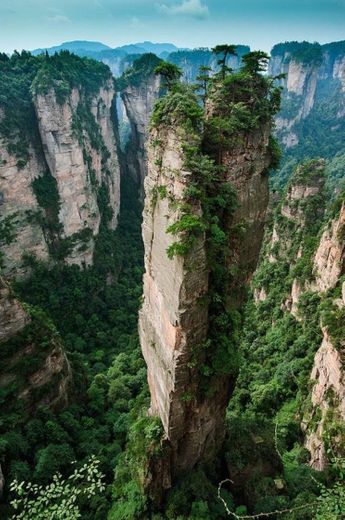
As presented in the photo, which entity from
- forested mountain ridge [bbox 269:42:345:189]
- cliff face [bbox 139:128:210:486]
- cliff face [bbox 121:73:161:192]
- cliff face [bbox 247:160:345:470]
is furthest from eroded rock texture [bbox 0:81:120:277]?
forested mountain ridge [bbox 269:42:345:189]

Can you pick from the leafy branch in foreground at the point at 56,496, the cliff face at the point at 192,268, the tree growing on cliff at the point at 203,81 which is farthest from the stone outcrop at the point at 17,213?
the leafy branch in foreground at the point at 56,496

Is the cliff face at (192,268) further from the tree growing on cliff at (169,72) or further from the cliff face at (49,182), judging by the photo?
the cliff face at (49,182)

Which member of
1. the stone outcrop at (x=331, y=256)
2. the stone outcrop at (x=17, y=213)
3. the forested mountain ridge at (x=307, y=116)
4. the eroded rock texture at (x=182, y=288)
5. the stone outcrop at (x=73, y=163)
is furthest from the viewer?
the forested mountain ridge at (x=307, y=116)

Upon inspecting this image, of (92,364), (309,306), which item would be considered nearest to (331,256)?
(309,306)

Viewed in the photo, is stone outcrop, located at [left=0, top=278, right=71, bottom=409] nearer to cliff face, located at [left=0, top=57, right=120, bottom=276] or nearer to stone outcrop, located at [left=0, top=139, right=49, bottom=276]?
stone outcrop, located at [left=0, top=139, right=49, bottom=276]

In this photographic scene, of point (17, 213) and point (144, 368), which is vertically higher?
point (17, 213)

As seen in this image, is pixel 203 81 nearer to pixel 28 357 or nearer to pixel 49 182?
pixel 28 357

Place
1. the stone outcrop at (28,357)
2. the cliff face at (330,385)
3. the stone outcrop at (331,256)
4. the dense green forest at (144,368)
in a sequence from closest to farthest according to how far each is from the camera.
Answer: the dense green forest at (144,368) → the cliff face at (330,385) → the stone outcrop at (28,357) → the stone outcrop at (331,256)

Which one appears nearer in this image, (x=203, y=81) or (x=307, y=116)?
(x=203, y=81)
